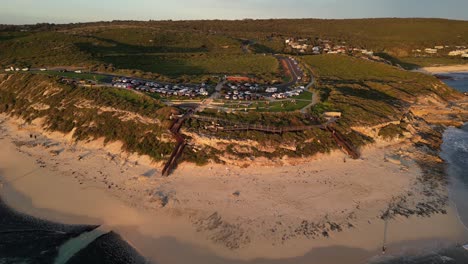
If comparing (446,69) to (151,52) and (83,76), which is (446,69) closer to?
(151,52)

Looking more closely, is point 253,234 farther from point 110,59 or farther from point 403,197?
point 110,59

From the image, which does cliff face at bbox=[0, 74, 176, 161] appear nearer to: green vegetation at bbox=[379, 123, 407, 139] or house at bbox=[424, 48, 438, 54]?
green vegetation at bbox=[379, 123, 407, 139]

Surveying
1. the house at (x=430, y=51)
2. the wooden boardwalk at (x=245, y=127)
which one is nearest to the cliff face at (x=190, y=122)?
the wooden boardwalk at (x=245, y=127)

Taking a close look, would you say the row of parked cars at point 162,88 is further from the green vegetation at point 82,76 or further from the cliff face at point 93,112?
the green vegetation at point 82,76

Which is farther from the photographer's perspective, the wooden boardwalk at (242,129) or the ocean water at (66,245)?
the wooden boardwalk at (242,129)

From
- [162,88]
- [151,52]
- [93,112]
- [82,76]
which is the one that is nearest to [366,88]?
[162,88]

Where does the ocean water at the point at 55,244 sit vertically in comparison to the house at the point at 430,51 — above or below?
below

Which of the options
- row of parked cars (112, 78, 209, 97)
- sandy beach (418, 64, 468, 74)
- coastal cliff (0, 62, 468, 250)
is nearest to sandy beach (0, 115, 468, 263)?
coastal cliff (0, 62, 468, 250)
